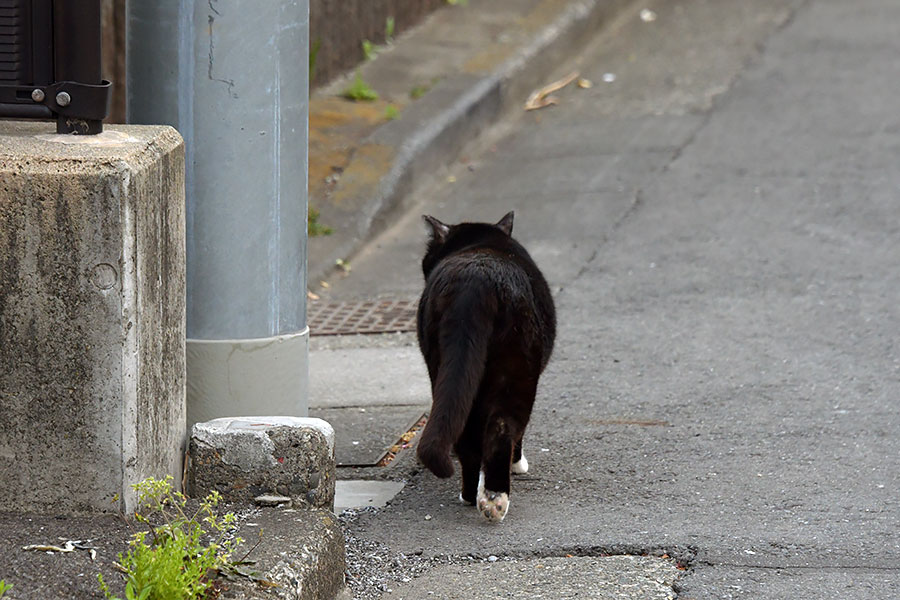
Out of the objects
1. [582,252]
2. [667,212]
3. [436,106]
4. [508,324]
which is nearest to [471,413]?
[508,324]

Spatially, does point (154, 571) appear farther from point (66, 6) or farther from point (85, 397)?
point (66, 6)

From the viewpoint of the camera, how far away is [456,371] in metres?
3.96

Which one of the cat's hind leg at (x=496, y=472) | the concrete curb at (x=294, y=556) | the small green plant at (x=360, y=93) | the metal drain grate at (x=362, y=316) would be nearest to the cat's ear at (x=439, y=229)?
the cat's hind leg at (x=496, y=472)

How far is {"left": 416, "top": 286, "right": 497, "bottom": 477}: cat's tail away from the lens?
150 inches

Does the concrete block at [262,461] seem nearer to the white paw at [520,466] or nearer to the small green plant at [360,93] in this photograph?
the white paw at [520,466]

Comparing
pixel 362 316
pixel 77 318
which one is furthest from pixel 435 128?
pixel 77 318

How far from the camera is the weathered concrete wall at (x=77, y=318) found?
322 centimetres

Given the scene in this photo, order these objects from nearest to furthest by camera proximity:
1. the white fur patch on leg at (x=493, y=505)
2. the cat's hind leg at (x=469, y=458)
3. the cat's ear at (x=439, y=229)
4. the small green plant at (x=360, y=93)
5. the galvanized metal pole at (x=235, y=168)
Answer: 1. the galvanized metal pole at (x=235, y=168)
2. the white fur patch on leg at (x=493, y=505)
3. the cat's hind leg at (x=469, y=458)
4. the cat's ear at (x=439, y=229)
5. the small green plant at (x=360, y=93)

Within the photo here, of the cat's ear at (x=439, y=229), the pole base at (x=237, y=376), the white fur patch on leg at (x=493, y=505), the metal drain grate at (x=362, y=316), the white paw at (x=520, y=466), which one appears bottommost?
the metal drain grate at (x=362, y=316)

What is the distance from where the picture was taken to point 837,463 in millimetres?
4426

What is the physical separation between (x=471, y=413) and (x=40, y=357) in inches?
58.4

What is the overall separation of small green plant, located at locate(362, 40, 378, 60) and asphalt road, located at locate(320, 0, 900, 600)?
4.43 feet

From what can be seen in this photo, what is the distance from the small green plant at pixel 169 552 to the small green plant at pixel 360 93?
591 centimetres

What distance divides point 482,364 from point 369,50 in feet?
20.6
